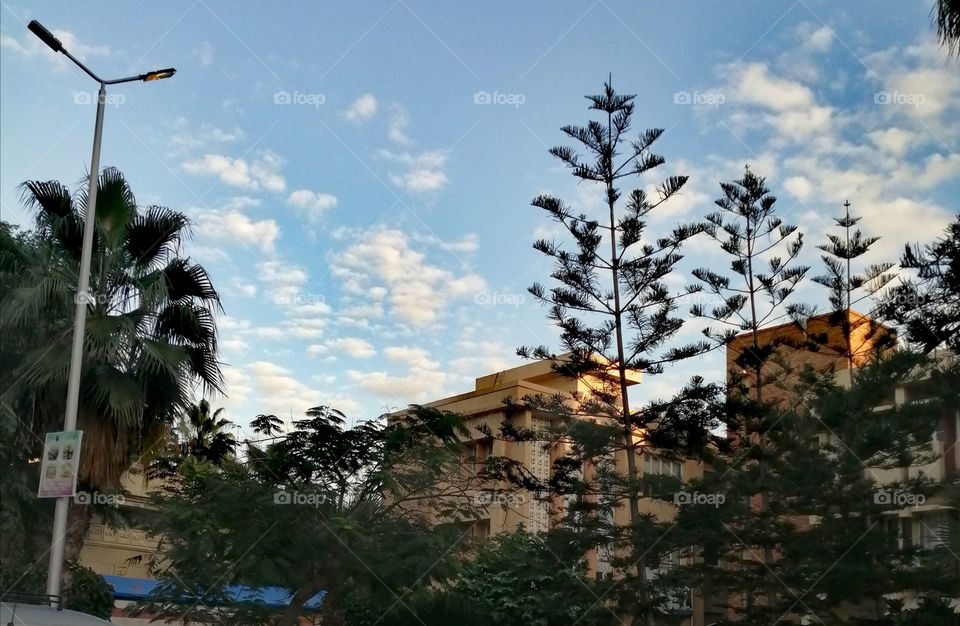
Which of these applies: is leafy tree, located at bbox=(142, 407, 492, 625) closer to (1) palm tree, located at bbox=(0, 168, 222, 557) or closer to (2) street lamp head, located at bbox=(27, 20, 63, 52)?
(1) palm tree, located at bbox=(0, 168, 222, 557)

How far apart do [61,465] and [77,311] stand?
6.89ft

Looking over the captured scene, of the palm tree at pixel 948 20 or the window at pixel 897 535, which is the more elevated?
the palm tree at pixel 948 20

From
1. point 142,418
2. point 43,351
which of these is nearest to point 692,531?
point 142,418

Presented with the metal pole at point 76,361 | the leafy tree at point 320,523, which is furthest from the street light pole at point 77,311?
the leafy tree at point 320,523

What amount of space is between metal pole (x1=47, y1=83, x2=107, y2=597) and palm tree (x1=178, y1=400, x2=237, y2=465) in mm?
3111

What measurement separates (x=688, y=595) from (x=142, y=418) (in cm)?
1162

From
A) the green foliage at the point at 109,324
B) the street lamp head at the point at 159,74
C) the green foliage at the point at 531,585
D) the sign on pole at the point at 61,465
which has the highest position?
Result: the street lamp head at the point at 159,74

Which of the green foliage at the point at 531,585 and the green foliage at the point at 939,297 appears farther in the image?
the green foliage at the point at 531,585

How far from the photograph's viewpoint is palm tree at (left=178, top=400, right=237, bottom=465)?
1707 centimetres

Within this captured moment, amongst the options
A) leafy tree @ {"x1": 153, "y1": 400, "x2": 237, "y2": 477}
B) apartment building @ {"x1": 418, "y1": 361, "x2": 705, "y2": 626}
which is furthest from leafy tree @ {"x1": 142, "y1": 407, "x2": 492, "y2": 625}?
→ apartment building @ {"x1": 418, "y1": 361, "x2": 705, "y2": 626}

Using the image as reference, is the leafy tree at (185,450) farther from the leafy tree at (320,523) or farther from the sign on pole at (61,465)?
the sign on pole at (61,465)

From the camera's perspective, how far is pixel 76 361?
39.1 ft

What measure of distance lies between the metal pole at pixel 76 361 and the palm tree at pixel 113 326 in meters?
1.78

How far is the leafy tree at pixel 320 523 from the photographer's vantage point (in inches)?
619
